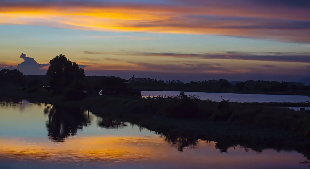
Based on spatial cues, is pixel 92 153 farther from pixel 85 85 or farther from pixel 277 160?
pixel 85 85

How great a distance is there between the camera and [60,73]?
9100 cm

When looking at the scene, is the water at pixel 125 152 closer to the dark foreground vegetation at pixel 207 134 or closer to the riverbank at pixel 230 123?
the dark foreground vegetation at pixel 207 134

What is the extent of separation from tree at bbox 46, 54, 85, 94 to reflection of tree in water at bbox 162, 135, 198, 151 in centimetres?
6381

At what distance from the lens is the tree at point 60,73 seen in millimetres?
89688

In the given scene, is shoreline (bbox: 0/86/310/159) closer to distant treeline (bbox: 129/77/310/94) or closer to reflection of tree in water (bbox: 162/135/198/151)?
reflection of tree in water (bbox: 162/135/198/151)

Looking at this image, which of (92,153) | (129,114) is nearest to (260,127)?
(92,153)

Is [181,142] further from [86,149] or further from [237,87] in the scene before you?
[237,87]

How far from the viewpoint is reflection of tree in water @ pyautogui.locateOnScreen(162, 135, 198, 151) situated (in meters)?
25.0

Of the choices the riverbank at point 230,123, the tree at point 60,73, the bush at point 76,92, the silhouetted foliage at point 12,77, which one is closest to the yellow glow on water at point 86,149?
the riverbank at point 230,123

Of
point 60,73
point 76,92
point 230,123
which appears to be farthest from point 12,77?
point 230,123

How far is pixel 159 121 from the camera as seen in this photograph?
3647 cm

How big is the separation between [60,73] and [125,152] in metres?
70.9

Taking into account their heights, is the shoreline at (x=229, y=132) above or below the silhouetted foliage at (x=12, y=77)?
below

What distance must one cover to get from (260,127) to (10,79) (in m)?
147
